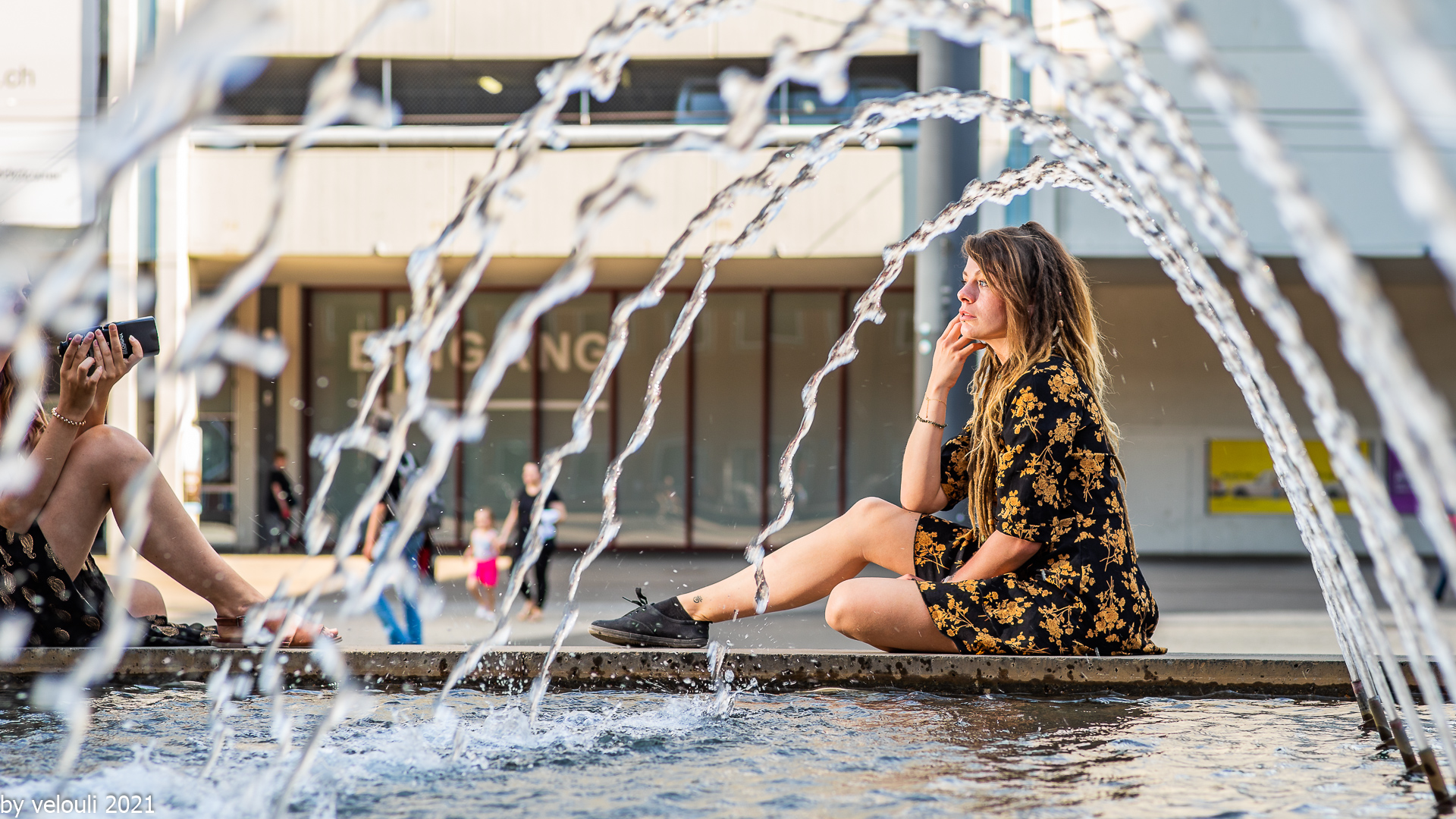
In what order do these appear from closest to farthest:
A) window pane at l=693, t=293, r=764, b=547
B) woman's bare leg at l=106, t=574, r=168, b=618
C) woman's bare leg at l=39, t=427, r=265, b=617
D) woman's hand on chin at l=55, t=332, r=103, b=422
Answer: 1. woman's hand on chin at l=55, t=332, r=103, b=422
2. woman's bare leg at l=39, t=427, r=265, b=617
3. woman's bare leg at l=106, t=574, r=168, b=618
4. window pane at l=693, t=293, r=764, b=547

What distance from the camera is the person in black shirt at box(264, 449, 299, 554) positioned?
43.6 ft

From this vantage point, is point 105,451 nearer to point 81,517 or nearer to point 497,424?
point 81,517

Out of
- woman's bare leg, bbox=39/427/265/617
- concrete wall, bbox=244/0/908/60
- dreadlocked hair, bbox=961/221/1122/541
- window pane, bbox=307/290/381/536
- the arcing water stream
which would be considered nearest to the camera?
the arcing water stream

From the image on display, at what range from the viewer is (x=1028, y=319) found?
312 centimetres

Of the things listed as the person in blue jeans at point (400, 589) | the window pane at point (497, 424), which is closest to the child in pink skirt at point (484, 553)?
the person in blue jeans at point (400, 589)

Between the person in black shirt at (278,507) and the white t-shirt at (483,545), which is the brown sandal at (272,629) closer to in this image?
the white t-shirt at (483,545)

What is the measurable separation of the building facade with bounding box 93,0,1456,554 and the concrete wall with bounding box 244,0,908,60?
0.09ft

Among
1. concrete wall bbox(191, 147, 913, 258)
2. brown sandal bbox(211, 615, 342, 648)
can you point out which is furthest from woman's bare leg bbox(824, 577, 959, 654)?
concrete wall bbox(191, 147, 913, 258)

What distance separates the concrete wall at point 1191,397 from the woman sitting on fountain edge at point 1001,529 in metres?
10.8

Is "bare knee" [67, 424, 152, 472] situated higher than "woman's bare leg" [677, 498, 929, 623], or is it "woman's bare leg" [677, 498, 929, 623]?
"bare knee" [67, 424, 152, 472]

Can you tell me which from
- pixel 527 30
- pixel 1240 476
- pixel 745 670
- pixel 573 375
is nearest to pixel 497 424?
pixel 573 375

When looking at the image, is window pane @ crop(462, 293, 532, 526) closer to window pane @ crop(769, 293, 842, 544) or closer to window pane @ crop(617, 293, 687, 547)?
window pane @ crop(617, 293, 687, 547)

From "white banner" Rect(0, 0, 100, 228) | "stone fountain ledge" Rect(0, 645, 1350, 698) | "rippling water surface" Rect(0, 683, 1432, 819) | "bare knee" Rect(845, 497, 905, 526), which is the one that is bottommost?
"rippling water surface" Rect(0, 683, 1432, 819)

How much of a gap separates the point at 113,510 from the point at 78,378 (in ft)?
1.16
